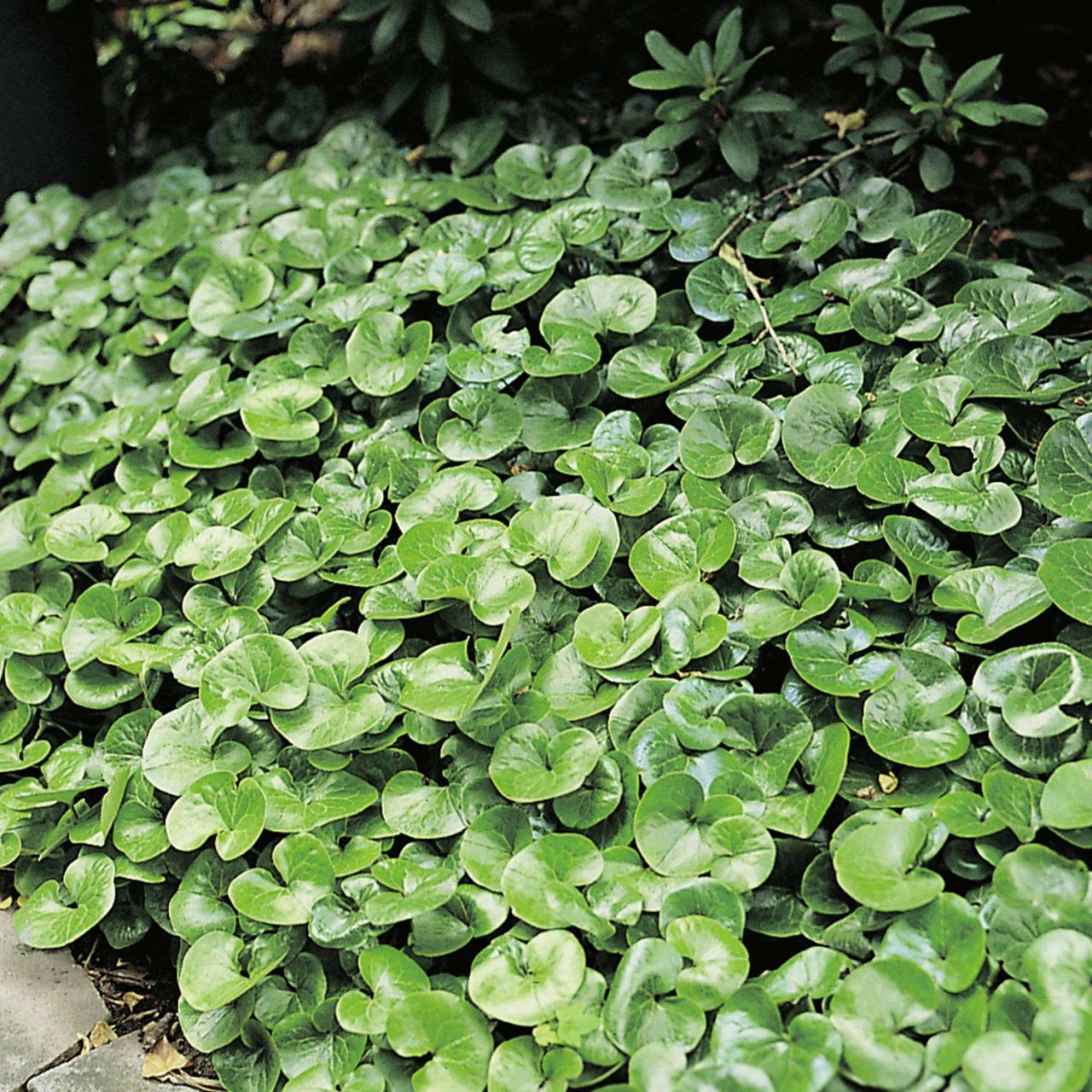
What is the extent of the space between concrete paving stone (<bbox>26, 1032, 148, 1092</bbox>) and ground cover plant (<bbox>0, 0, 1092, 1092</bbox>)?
158mm

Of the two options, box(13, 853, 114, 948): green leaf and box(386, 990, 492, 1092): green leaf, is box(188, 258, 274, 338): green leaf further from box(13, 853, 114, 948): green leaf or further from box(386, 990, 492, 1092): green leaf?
box(386, 990, 492, 1092): green leaf

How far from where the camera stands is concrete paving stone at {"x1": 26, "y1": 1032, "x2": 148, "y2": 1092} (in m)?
1.71

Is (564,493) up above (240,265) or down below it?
below

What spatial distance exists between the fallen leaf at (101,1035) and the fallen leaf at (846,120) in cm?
252

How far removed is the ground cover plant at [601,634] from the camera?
1.48m

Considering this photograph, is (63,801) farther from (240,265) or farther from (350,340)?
→ (240,265)

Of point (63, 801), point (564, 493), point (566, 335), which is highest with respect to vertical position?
point (566, 335)

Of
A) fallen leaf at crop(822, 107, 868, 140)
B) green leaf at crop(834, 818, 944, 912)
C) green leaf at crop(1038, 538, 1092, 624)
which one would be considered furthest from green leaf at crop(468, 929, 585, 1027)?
fallen leaf at crop(822, 107, 868, 140)

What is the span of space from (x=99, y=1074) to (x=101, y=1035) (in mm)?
117

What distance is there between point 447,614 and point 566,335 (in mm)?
638

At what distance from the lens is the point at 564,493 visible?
2.09 meters

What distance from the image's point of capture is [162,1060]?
176 cm

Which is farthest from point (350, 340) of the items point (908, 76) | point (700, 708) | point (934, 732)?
point (908, 76)

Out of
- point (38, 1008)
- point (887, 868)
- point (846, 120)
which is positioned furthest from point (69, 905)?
point (846, 120)
